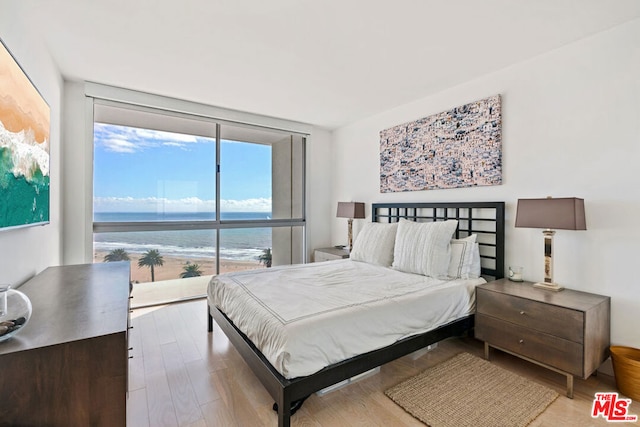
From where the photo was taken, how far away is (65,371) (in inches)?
42.9

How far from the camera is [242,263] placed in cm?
453

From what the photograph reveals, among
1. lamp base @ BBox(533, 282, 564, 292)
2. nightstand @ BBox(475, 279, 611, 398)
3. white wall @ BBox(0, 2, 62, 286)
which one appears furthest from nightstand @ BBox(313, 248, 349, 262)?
white wall @ BBox(0, 2, 62, 286)

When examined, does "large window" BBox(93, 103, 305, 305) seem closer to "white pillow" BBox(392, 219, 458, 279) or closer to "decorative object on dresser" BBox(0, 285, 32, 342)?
"white pillow" BBox(392, 219, 458, 279)

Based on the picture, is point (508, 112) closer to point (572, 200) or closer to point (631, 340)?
point (572, 200)

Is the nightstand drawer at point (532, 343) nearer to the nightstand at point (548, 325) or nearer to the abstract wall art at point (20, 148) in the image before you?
the nightstand at point (548, 325)

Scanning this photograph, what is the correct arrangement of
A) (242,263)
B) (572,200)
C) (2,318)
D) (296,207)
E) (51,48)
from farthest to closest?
(296,207) < (242,263) < (51,48) < (572,200) < (2,318)

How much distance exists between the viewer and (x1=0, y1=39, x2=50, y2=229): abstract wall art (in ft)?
4.90

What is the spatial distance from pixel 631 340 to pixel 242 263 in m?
4.14

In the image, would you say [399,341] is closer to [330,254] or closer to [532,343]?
[532,343]

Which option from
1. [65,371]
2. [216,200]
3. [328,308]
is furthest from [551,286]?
[216,200]

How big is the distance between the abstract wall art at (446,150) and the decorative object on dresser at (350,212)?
47 cm

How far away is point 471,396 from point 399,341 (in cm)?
57

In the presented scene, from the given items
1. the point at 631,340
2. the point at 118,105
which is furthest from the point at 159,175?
the point at 631,340

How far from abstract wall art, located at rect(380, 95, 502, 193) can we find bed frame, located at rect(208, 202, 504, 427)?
0.26 meters
